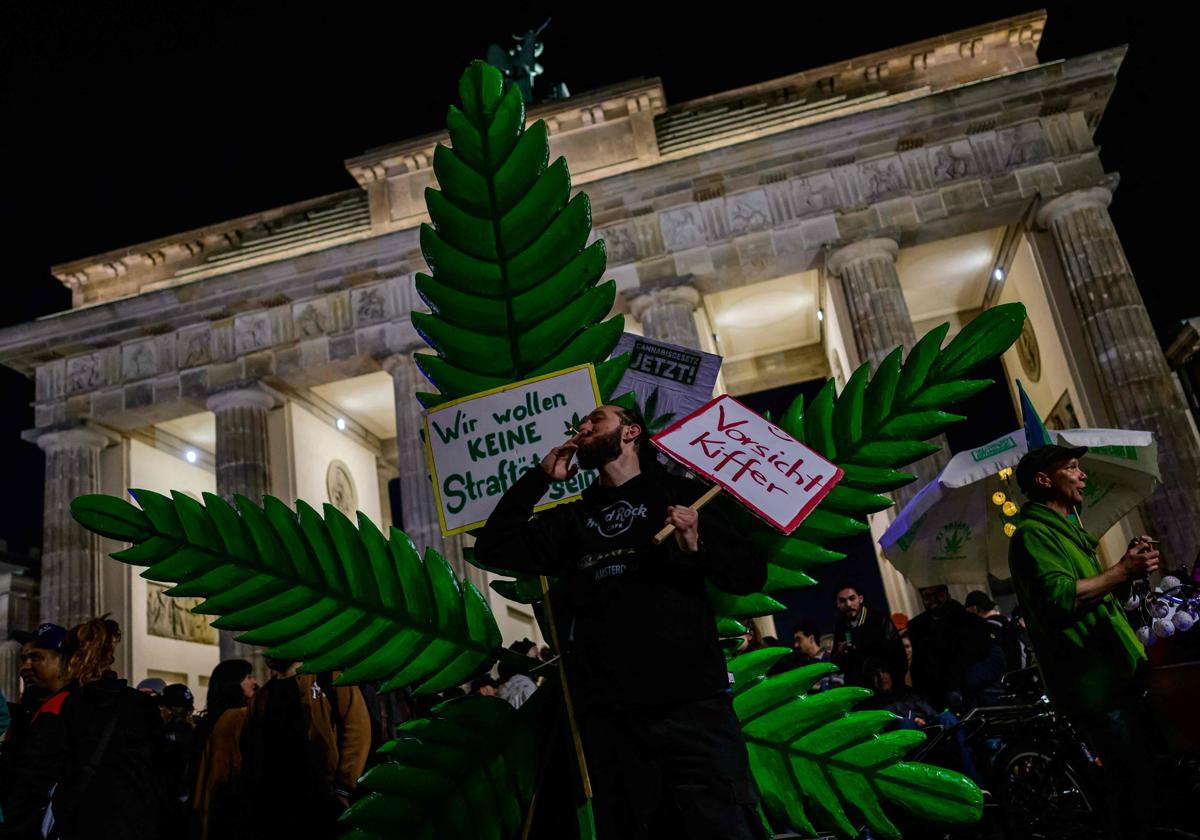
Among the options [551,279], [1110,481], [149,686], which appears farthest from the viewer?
[149,686]

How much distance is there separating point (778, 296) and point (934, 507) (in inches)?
529

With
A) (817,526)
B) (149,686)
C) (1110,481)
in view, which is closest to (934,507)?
(1110,481)

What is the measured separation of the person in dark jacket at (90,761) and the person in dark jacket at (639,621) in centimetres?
320

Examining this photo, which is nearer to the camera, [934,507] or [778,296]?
[934,507]

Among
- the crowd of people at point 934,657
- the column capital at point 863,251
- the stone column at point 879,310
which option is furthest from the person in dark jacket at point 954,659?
the column capital at point 863,251

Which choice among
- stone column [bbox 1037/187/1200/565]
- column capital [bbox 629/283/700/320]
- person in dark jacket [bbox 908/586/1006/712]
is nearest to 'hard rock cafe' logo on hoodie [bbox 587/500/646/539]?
person in dark jacket [bbox 908/586/1006/712]

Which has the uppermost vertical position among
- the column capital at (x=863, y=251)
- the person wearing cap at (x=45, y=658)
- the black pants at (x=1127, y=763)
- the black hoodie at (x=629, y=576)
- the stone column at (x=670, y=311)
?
the column capital at (x=863, y=251)

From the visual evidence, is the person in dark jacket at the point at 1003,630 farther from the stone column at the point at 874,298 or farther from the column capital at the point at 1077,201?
the column capital at the point at 1077,201

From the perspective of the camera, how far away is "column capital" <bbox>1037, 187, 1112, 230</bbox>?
55.8 ft

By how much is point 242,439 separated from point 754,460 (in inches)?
748

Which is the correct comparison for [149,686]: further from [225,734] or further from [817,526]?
[817,526]

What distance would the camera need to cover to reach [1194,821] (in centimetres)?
461

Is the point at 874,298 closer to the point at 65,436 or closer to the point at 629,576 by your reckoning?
the point at 629,576

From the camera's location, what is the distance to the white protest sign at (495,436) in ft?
7.00
